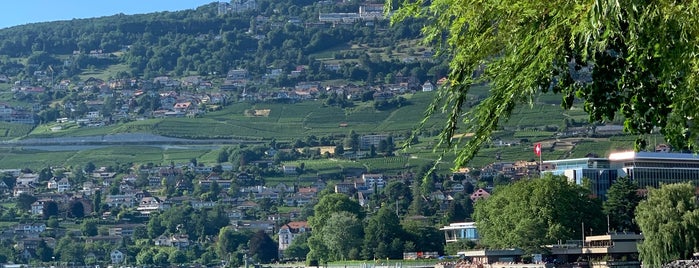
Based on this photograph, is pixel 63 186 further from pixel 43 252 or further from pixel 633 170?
pixel 633 170

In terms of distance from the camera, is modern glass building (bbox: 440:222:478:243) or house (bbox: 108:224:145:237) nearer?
modern glass building (bbox: 440:222:478:243)

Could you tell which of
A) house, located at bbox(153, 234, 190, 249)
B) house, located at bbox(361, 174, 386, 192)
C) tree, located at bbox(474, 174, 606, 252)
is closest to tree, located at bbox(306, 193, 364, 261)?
tree, located at bbox(474, 174, 606, 252)

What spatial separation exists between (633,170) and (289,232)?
51.1 m

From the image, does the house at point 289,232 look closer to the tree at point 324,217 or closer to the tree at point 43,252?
the tree at point 324,217

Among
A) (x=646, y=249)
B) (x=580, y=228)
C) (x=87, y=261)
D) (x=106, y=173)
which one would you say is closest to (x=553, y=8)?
(x=646, y=249)

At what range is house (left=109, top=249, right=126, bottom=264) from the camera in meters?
145

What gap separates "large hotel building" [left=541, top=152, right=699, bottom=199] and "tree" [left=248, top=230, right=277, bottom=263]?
41029 millimetres

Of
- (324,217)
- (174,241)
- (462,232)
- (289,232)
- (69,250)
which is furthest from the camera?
(174,241)

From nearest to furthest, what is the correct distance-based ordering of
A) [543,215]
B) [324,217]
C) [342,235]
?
[543,215] < [342,235] < [324,217]

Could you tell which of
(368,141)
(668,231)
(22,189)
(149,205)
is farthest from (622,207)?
(22,189)

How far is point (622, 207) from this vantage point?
A: 81.1 meters

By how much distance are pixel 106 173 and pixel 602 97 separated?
186m

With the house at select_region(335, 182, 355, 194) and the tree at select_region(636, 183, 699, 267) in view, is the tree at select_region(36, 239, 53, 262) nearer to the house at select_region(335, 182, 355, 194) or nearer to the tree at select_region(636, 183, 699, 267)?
the house at select_region(335, 182, 355, 194)

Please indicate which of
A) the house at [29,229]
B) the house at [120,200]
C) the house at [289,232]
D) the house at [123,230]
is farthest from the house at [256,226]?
the house at [120,200]
